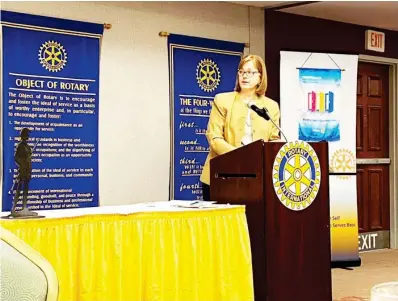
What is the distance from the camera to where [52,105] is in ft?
16.5

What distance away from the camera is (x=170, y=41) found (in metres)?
5.76

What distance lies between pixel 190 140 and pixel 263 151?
2.68 metres

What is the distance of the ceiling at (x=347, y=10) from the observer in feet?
20.2

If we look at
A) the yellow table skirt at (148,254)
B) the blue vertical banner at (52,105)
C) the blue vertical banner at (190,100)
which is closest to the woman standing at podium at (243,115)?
the yellow table skirt at (148,254)

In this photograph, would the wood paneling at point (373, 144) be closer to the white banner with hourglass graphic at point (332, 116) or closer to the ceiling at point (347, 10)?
the ceiling at point (347, 10)

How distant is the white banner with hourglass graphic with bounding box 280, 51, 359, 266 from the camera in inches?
241

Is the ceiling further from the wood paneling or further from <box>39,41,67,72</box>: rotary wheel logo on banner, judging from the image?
<box>39,41,67,72</box>: rotary wheel logo on banner

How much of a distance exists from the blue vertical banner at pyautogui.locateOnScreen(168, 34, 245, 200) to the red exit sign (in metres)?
1.89

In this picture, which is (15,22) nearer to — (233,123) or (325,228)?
(233,123)

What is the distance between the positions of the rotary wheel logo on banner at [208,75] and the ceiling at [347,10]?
2.12ft

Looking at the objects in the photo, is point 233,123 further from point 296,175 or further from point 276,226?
point 276,226

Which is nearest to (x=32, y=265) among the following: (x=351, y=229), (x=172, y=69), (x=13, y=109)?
(x=13, y=109)

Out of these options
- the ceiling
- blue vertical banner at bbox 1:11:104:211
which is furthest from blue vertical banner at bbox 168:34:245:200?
blue vertical banner at bbox 1:11:104:211

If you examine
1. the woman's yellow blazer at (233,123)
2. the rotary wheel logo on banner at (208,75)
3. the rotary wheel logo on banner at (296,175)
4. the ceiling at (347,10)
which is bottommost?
the rotary wheel logo on banner at (296,175)
